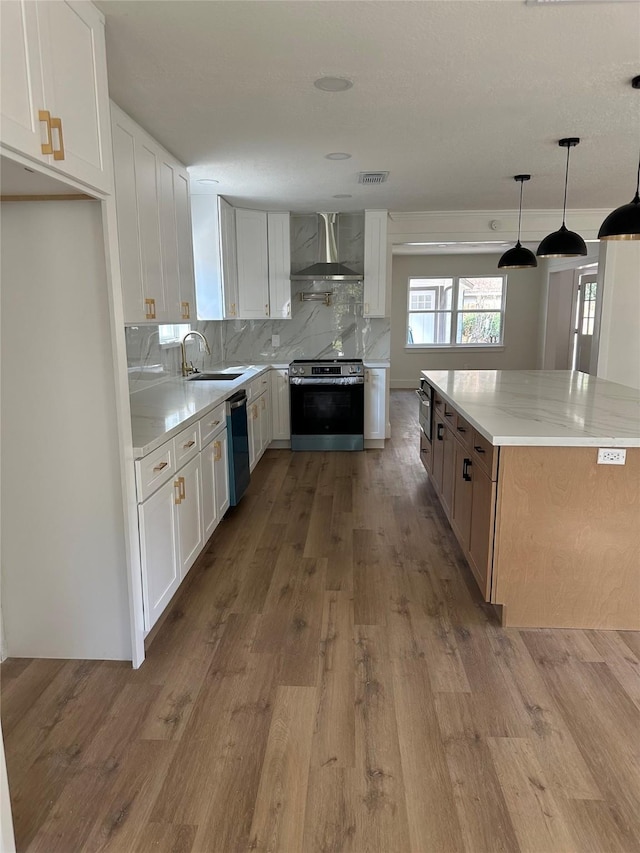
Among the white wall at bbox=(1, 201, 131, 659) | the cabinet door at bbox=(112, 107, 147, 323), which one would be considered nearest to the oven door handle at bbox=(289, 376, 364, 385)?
the cabinet door at bbox=(112, 107, 147, 323)

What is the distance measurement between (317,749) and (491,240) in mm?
5339

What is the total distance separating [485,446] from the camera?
2.62m

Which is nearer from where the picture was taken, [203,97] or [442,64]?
[442,64]

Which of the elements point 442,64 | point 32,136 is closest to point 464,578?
point 442,64

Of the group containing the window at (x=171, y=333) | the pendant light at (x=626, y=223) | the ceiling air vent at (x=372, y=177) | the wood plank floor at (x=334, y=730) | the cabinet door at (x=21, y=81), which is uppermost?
the ceiling air vent at (x=372, y=177)

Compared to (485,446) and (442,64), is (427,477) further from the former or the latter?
(442,64)

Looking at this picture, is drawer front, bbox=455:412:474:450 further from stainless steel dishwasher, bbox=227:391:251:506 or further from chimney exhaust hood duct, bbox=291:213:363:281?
chimney exhaust hood duct, bbox=291:213:363:281

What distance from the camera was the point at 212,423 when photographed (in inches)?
134

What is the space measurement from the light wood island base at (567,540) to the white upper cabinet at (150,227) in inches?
77.7

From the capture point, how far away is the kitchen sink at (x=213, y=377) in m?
4.50

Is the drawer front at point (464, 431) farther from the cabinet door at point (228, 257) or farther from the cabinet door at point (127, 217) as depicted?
the cabinet door at point (228, 257)

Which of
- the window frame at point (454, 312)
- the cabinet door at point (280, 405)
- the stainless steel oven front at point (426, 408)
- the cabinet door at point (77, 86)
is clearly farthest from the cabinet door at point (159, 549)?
the window frame at point (454, 312)

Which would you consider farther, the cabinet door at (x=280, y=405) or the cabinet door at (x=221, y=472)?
the cabinet door at (x=280, y=405)

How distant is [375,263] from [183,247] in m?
2.48
